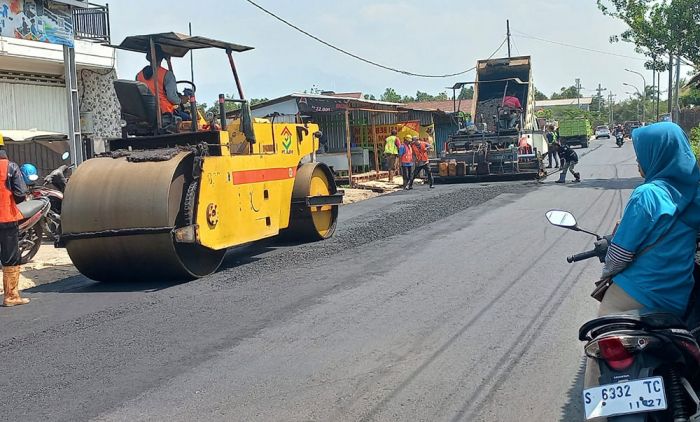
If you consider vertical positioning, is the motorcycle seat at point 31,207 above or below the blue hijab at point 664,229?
below

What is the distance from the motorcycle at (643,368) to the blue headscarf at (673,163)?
0.55 metres

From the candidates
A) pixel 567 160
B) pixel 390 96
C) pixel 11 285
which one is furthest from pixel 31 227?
pixel 390 96

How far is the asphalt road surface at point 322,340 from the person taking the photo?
16.1ft

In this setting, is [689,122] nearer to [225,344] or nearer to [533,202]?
[533,202]

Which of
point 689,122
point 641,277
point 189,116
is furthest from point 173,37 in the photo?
point 689,122

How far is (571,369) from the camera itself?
17.8ft

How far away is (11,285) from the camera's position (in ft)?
27.2

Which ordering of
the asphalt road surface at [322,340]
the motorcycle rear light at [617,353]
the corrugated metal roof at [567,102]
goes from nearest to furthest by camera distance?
1. the motorcycle rear light at [617,353]
2. the asphalt road surface at [322,340]
3. the corrugated metal roof at [567,102]

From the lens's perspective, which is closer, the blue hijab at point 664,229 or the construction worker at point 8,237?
the blue hijab at point 664,229

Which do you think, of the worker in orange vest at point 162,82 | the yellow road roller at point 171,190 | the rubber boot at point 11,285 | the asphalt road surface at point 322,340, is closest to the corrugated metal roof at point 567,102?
the yellow road roller at point 171,190

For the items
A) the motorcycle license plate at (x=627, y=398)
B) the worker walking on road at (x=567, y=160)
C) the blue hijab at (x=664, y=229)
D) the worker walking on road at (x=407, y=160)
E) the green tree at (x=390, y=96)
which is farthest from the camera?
the green tree at (x=390, y=96)

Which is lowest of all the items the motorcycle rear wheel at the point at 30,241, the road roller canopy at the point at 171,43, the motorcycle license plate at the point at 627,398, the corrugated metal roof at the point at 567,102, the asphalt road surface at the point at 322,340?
the asphalt road surface at the point at 322,340

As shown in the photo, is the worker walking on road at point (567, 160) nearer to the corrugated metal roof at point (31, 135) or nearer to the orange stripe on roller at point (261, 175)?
the orange stripe on roller at point (261, 175)

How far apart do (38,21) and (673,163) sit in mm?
16070
